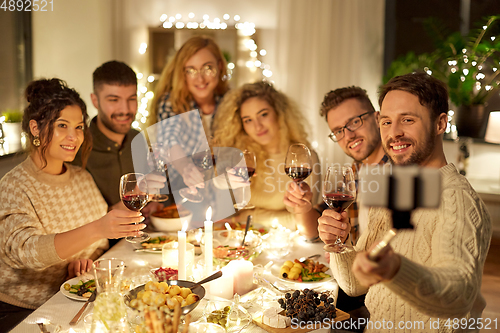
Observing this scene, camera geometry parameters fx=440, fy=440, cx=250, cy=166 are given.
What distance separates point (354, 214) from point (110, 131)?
Result: 4.77 feet

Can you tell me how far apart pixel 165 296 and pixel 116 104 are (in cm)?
162

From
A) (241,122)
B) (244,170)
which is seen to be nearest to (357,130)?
(244,170)

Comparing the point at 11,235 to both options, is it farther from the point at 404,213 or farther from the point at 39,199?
the point at 404,213

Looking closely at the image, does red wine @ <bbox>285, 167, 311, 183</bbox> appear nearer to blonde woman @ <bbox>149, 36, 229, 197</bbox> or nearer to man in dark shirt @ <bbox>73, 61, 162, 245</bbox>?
man in dark shirt @ <bbox>73, 61, 162, 245</bbox>

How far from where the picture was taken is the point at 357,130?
7.01 feet

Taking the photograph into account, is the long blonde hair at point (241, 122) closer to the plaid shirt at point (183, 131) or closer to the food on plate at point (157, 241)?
the plaid shirt at point (183, 131)

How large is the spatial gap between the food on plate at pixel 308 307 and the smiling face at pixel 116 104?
161 cm

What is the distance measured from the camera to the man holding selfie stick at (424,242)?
0.91 meters

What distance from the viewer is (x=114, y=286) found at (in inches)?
46.6

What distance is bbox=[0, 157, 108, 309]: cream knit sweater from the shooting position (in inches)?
63.0

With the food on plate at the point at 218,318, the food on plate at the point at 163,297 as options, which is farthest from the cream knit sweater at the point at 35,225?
the food on plate at the point at 218,318

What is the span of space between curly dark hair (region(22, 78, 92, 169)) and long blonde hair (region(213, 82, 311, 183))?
1.00 meters

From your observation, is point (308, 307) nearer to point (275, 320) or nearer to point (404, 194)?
point (275, 320)

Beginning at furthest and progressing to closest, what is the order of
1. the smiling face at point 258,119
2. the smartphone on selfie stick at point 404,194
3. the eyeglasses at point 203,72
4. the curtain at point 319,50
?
the curtain at point 319,50 < the eyeglasses at point 203,72 < the smiling face at point 258,119 < the smartphone on selfie stick at point 404,194
